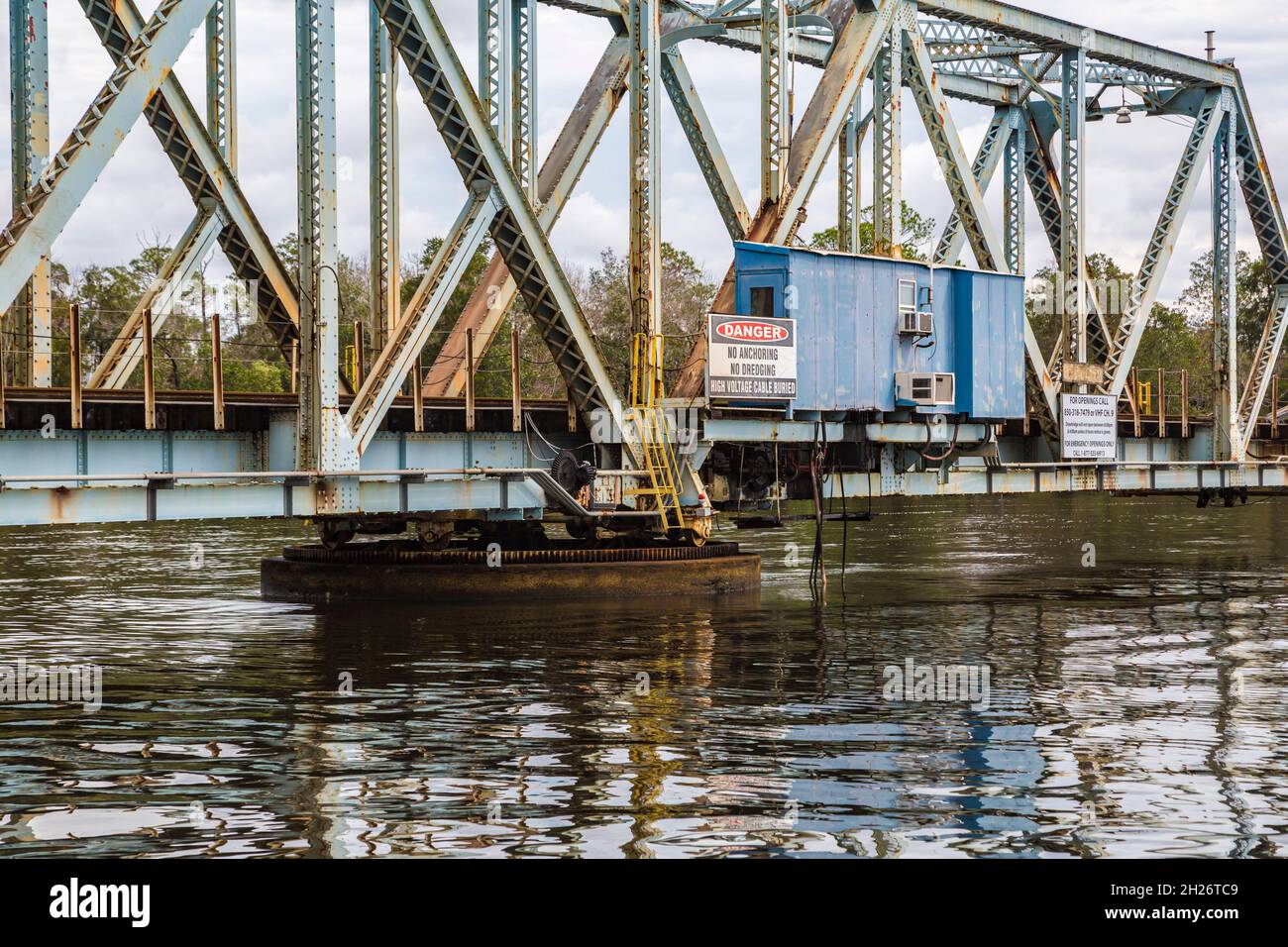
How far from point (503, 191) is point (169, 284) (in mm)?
5821

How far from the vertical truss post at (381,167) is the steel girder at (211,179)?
348 centimetres

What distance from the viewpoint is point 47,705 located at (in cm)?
1691

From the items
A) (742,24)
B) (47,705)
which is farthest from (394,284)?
(47,705)

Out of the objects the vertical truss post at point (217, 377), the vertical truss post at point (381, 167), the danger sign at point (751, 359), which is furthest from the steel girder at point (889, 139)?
the vertical truss post at point (217, 377)

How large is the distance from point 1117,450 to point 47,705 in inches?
1047

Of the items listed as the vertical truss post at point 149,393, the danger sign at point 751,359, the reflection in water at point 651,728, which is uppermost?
the danger sign at point 751,359

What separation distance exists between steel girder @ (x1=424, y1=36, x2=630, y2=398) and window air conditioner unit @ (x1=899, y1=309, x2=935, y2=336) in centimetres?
672

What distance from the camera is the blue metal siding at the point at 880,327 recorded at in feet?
91.6

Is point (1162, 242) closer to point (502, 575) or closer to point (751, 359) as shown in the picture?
point (751, 359)

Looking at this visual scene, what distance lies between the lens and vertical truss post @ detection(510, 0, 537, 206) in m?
28.7

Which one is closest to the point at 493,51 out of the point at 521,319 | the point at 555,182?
the point at 555,182

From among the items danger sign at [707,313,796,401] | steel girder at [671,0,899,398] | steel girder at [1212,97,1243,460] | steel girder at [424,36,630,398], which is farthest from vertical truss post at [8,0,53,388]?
steel girder at [1212,97,1243,460]

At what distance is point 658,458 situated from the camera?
2684 cm

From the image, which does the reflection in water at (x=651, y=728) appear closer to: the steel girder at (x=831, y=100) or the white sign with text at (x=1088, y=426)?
the white sign with text at (x=1088, y=426)
